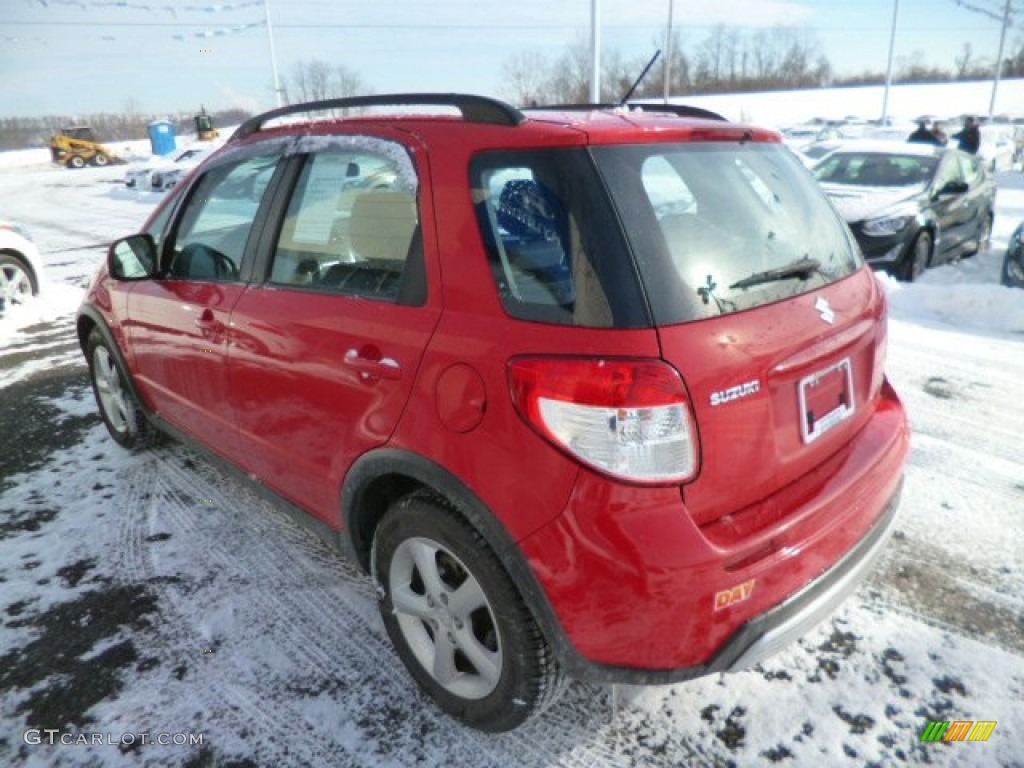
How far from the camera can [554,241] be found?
69.2 inches

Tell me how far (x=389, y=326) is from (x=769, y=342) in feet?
3.49

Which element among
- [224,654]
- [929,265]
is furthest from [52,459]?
[929,265]

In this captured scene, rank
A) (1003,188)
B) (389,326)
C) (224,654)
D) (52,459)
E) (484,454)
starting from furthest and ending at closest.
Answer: (1003,188) → (52,459) → (224,654) → (389,326) → (484,454)

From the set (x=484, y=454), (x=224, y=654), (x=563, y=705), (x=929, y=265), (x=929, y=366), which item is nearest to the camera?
(x=484, y=454)

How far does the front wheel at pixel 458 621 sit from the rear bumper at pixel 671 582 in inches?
5.6

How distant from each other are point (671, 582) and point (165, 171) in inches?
943

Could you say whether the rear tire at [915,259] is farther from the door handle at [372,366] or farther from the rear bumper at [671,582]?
the door handle at [372,366]

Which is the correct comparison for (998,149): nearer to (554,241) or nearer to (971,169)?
(971,169)

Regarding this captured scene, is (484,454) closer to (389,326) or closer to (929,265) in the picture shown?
(389,326)

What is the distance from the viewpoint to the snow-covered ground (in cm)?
210

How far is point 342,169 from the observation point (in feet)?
7.84

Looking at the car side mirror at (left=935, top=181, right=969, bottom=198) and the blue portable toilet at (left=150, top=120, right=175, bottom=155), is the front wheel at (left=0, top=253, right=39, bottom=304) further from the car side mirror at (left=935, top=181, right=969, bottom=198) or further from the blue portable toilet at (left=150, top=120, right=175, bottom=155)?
the blue portable toilet at (left=150, top=120, right=175, bottom=155)

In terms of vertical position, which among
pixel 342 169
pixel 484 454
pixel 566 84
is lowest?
pixel 484 454

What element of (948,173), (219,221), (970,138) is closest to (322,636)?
(219,221)
